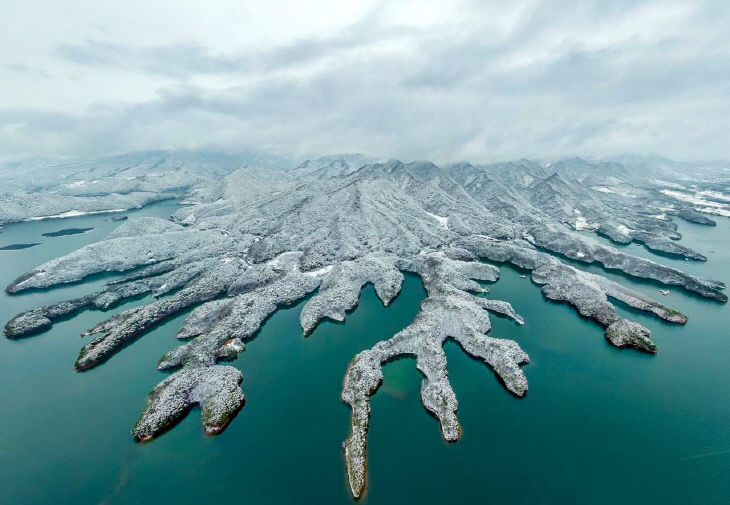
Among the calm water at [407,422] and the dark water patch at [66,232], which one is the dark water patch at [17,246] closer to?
the dark water patch at [66,232]

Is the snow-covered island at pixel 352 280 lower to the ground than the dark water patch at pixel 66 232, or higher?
lower

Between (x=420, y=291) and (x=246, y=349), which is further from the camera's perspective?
(x=420, y=291)

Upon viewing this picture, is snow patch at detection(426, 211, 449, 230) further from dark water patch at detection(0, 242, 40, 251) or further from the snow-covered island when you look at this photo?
dark water patch at detection(0, 242, 40, 251)

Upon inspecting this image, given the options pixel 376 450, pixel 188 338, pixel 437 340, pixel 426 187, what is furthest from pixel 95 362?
pixel 426 187

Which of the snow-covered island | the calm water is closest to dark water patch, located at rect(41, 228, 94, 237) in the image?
the snow-covered island

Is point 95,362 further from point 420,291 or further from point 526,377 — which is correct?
point 526,377

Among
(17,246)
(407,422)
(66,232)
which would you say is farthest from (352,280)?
(66,232)

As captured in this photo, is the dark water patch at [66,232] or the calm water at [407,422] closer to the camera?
the calm water at [407,422]

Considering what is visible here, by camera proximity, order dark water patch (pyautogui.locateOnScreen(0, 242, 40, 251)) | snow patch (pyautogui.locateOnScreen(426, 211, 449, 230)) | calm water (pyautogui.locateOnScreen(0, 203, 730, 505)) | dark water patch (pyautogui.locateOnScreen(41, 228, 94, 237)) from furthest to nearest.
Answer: dark water patch (pyautogui.locateOnScreen(41, 228, 94, 237)) → snow patch (pyautogui.locateOnScreen(426, 211, 449, 230)) → dark water patch (pyautogui.locateOnScreen(0, 242, 40, 251)) → calm water (pyautogui.locateOnScreen(0, 203, 730, 505))

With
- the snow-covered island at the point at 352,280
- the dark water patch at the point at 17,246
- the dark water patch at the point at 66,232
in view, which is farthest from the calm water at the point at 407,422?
the dark water patch at the point at 66,232

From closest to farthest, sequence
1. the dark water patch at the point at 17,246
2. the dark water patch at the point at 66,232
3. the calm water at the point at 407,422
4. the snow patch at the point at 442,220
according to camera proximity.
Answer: the calm water at the point at 407,422 → the dark water patch at the point at 17,246 → the snow patch at the point at 442,220 → the dark water patch at the point at 66,232

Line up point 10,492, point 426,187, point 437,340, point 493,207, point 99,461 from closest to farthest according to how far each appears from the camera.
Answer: point 10,492 < point 99,461 < point 437,340 < point 493,207 < point 426,187
